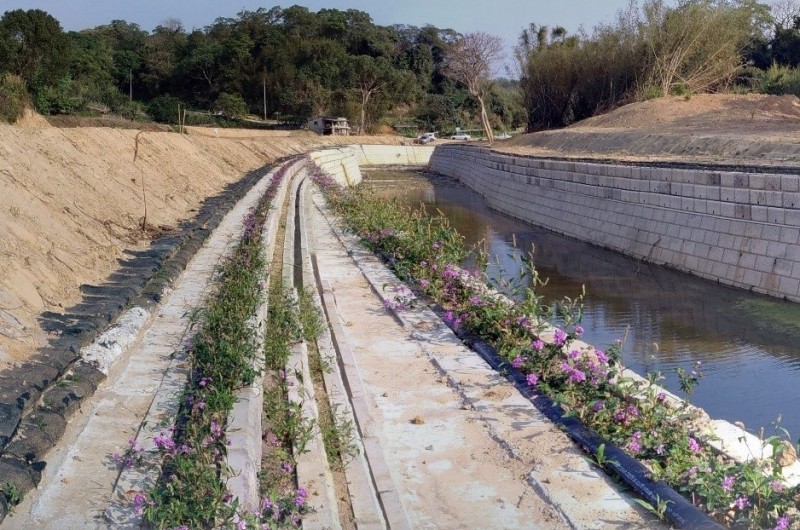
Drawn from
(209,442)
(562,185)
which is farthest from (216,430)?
(562,185)

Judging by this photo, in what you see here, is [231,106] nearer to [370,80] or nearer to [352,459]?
[370,80]

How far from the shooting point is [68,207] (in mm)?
9203

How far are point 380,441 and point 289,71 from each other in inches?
2409

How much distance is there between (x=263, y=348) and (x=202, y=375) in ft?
3.33

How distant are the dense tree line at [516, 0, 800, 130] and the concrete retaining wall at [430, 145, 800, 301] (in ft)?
35.3

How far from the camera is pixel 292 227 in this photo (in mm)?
14688

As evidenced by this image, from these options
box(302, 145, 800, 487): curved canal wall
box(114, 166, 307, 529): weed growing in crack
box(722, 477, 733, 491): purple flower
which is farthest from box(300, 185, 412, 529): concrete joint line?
box(302, 145, 800, 487): curved canal wall

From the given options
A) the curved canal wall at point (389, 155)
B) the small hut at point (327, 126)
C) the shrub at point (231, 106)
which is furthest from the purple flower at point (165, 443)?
the shrub at point (231, 106)

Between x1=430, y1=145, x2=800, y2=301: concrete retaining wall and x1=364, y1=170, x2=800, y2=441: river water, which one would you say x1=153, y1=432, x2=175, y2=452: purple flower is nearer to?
x1=364, y1=170, x2=800, y2=441: river water

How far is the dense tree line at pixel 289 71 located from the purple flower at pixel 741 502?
48606mm

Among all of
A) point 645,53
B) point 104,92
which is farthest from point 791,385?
point 104,92

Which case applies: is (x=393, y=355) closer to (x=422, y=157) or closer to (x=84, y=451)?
(x=84, y=451)

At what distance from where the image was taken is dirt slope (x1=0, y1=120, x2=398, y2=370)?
601cm

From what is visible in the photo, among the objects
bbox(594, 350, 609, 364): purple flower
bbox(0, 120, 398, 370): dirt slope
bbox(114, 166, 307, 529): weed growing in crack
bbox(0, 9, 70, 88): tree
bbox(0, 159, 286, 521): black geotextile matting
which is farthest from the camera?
Result: bbox(0, 9, 70, 88): tree
